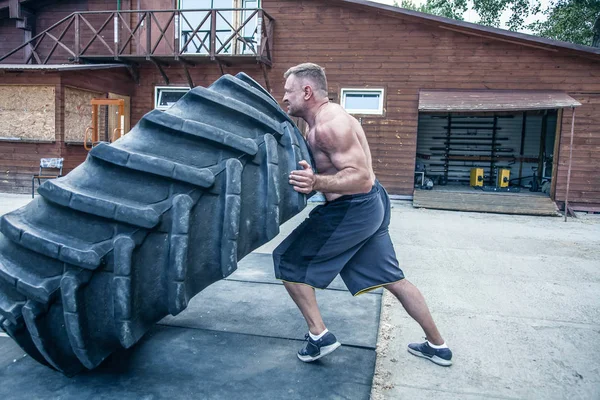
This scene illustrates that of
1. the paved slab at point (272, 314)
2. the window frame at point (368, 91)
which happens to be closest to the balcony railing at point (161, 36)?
the window frame at point (368, 91)

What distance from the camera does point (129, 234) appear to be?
1624 millimetres

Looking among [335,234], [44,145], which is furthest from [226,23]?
[335,234]

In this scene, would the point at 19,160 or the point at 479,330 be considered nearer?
the point at 479,330

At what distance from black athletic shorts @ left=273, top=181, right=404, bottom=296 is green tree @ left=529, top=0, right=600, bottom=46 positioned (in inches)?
690

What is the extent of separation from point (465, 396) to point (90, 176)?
5.97ft

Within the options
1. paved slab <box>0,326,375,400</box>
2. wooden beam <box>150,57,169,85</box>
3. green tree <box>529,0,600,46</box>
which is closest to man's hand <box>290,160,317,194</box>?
paved slab <box>0,326,375,400</box>

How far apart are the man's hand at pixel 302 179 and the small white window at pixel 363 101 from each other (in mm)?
8886

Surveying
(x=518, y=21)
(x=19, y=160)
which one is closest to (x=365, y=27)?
(x=19, y=160)

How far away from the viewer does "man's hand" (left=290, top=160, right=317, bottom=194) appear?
6.70 feet

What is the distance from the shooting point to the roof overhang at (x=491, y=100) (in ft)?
29.5

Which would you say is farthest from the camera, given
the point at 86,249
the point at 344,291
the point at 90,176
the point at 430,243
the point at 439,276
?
the point at 430,243

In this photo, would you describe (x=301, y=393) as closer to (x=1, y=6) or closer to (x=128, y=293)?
(x=128, y=293)

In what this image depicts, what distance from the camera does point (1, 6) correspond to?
42.1 ft

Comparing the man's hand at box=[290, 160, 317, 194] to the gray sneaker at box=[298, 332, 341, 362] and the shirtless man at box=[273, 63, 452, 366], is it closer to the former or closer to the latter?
the shirtless man at box=[273, 63, 452, 366]
